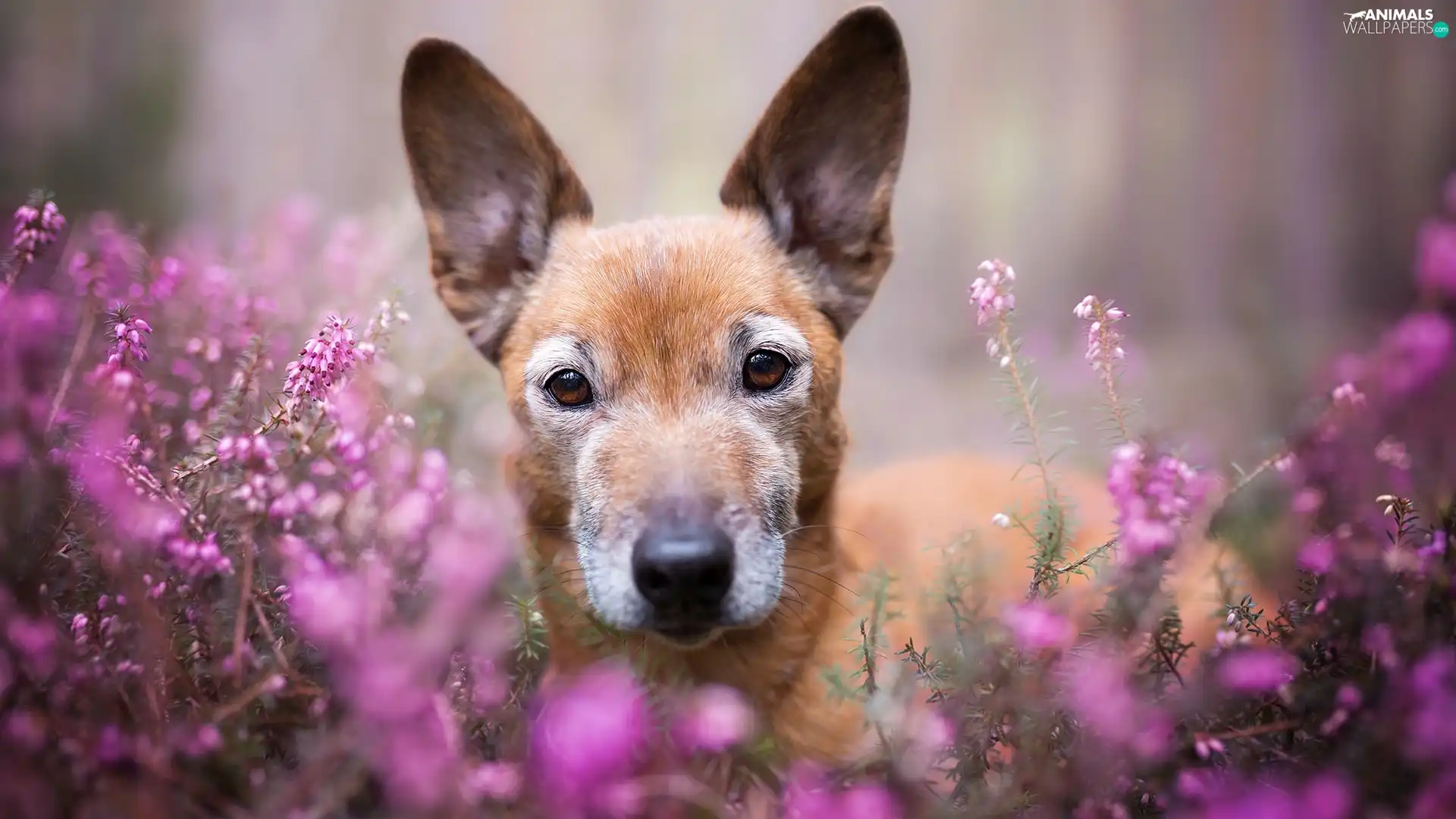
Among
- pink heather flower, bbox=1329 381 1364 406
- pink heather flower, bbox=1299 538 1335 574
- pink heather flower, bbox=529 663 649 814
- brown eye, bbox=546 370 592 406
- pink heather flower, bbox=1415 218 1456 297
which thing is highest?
pink heather flower, bbox=1415 218 1456 297

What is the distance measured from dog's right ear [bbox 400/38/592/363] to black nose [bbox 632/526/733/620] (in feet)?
4.06

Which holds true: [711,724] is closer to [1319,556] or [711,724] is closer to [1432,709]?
[1432,709]

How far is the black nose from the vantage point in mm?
2119

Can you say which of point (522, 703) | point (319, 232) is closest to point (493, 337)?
point (522, 703)

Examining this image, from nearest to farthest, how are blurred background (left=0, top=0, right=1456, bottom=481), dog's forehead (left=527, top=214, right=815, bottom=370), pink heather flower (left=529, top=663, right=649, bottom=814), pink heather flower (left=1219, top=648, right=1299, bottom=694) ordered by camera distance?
pink heather flower (left=529, top=663, right=649, bottom=814) → pink heather flower (left=1219, top=648, right=1299, bottom=694) → dog's forehead (left=527, top=214, right=815, bottom=370) → blurred background (left=0, top=0, right=1456, bottom=481)

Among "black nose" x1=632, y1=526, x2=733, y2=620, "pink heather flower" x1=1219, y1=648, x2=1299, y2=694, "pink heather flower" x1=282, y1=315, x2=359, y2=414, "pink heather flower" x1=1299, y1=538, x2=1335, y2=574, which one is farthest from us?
"black nose" x1=632, y1=526, x2=733, y2=620

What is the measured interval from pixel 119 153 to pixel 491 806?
6.15 meters

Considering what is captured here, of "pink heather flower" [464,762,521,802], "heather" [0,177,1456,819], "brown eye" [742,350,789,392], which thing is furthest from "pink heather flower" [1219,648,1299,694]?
"brown eye" [742,350,789,392]

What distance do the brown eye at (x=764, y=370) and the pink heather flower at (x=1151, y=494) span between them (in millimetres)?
1042

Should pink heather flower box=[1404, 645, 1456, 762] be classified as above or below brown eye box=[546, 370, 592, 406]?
below

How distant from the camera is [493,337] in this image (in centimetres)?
309

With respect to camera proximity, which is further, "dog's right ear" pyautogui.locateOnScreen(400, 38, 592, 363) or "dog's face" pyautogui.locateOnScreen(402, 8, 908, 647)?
"dog's right ear" pyautogui.locateOnScreen(400, 38, 592, 363)

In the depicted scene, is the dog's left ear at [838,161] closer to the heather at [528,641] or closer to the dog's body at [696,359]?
the dog's body at [696,359]

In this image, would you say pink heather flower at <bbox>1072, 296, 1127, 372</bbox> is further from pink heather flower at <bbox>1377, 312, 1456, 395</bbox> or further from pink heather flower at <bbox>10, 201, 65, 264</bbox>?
pink heather flower at <bbox>10, 201, 65, 264</bbox>
